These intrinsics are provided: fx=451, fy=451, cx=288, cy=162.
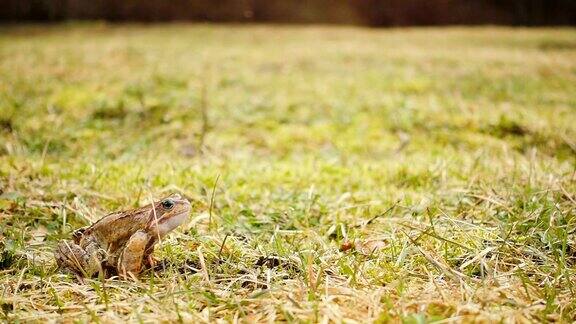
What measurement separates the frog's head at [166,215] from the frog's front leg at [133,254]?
0.15ft

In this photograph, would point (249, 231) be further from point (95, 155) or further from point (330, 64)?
point (330, 64)

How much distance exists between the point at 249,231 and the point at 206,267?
0.44m

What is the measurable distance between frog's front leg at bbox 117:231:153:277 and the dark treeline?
15.6 metres

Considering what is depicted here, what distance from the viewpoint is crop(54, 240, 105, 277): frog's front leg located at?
1.68 metres

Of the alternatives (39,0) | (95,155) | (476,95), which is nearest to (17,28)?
(39,0)

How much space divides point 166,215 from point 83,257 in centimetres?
34

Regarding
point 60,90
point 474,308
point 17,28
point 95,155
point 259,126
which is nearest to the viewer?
point 474,308

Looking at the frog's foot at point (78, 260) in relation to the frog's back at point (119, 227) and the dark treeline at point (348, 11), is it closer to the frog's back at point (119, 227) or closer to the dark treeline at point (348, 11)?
the frog's back at point (119, 227)

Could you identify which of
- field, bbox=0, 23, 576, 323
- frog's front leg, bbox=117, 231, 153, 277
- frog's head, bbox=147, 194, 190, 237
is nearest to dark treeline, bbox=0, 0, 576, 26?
field, bbox=0, 23, 576, 323

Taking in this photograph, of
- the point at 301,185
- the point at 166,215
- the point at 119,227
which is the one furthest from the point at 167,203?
the point at 301,185

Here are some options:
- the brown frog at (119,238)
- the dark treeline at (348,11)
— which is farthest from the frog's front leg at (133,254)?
the dark treeline at (348,11)

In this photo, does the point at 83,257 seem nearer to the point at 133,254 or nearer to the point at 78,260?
the point at 78,260

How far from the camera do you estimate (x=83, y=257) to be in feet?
5.55

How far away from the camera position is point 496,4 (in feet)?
53.9
